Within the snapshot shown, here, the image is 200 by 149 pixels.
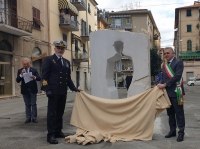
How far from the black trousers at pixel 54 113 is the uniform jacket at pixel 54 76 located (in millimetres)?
152

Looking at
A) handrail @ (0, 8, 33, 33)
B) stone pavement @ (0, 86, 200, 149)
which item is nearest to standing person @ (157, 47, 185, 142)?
stone pavement @ (0, 86, 200, 149)

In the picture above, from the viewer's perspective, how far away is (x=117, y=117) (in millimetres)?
5746

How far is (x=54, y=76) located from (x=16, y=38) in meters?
15.0

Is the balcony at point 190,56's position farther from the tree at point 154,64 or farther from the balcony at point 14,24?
the balcony at point 14,24

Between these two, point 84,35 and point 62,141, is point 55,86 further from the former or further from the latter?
point 84,35

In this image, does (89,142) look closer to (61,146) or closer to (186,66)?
(61,146)

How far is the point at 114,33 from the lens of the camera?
7.64 meters

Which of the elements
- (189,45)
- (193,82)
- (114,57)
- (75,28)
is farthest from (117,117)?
(189,45)

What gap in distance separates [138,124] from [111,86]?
2795mm

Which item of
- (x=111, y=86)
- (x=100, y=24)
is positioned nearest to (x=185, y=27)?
(x=100, y=24)

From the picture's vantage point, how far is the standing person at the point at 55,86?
5.43 meters

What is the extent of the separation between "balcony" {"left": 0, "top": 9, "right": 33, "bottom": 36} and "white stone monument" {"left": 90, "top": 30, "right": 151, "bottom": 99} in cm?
1070

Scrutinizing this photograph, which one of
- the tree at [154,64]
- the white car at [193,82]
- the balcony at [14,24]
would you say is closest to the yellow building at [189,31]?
the white car at [193,82]

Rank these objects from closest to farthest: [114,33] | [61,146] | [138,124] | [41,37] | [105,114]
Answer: [61,146], [138,124], [105,114], [114,33], [41,37]
